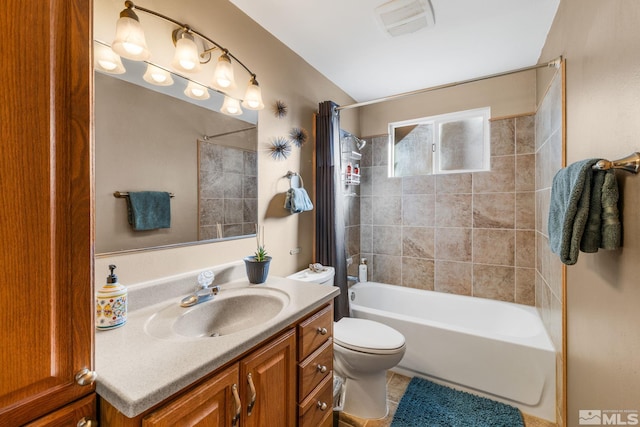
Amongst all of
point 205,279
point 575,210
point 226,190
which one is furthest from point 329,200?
point 575,210

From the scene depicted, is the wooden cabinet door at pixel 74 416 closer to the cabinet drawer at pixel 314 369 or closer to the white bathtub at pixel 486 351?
the cabinet drawer at pixel 314 369

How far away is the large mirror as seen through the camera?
1.04 meters

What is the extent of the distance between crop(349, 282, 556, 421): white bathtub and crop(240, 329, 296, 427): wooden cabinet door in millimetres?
1268

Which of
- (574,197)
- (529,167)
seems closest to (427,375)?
(574,197)

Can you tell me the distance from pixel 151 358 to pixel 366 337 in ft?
4.41

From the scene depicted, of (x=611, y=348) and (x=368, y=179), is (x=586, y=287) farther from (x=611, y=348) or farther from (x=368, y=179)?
(x=368, y=179)

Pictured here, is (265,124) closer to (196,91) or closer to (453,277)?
(196,91)

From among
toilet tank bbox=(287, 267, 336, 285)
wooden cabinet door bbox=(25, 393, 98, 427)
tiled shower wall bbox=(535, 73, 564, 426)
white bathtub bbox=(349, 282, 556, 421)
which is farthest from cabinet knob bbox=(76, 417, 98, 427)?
tiled shower wall bbox=(535, 73, 564, 426)

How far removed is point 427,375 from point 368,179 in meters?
1.90

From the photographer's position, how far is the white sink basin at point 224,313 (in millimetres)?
1045

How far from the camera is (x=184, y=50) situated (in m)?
1.21

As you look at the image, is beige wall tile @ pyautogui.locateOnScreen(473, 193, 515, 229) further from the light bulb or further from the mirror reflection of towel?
the light bulb

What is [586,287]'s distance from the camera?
3.87ft

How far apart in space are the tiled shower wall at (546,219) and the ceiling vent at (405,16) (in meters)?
0.85
